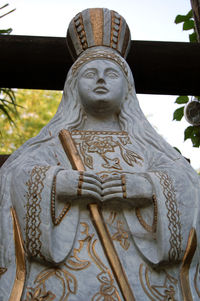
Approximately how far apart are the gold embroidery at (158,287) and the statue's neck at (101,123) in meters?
1.01

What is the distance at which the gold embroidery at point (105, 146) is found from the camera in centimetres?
337

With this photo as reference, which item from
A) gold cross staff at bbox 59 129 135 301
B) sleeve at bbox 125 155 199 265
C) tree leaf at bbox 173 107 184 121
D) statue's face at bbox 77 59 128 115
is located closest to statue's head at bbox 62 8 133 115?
statue's face at bbox 77 59 128 115

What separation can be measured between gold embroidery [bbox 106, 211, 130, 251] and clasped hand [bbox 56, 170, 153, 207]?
0.11 meters

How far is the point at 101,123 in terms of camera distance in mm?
3695

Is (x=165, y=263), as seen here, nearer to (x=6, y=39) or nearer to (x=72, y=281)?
(x=72, y=281)

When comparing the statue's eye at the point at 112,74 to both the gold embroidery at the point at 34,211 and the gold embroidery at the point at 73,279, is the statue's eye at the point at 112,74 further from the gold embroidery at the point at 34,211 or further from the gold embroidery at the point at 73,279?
the gold embroidery at the point at 73,279

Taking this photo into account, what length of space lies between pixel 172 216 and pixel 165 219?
1.8 inches

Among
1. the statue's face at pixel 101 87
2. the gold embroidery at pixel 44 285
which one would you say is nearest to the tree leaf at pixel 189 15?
the statue's face at pixel 101 87

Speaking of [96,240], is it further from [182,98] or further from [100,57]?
[182,98]

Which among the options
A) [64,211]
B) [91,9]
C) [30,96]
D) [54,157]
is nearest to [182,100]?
[91,9]

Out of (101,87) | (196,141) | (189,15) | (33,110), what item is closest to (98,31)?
(101,87)

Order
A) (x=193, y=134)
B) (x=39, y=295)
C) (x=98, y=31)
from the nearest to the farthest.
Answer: (x=39, y=295), (x=98, y=31), (x=193, y=134)

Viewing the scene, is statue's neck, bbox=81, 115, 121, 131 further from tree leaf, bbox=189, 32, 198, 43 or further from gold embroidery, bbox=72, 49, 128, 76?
tree leaf, bbox=189, 32, 198, 43

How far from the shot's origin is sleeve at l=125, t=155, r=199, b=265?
2.98m
